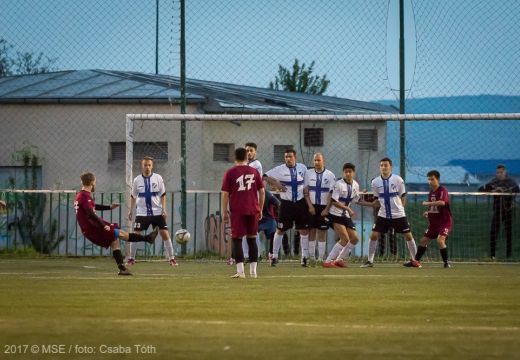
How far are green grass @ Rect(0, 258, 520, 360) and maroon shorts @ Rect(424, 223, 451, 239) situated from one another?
3945 millimetres

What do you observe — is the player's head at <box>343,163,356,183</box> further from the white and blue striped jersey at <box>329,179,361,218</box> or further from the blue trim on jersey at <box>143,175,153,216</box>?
the blue trim on jersey at <box>143,175,153,216</box>

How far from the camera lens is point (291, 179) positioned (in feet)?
71.5

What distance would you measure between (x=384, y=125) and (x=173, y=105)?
21.5 ft

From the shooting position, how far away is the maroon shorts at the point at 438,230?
21344 mm

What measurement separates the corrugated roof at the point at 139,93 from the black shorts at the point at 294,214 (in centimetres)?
950

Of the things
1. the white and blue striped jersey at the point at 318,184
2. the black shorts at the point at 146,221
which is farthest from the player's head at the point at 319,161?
the black shorts at the point at 146,221

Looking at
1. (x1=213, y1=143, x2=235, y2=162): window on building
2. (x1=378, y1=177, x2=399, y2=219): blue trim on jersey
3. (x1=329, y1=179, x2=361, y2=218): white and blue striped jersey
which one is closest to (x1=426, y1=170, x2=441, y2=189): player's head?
(x1=378, y1=177, x2=399, y2=219): blue trim on jersey

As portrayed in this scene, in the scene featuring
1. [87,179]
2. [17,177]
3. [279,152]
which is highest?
[279,152]

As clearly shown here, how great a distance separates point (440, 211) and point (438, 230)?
0.34 m

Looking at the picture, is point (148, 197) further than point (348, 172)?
Yes

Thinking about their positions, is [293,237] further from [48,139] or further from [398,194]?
[48,139]

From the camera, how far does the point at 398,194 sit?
2153 centimetres

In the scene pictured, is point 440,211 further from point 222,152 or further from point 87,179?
point 222,152

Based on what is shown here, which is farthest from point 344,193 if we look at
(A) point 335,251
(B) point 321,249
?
(B) point 321,249
